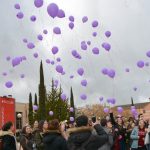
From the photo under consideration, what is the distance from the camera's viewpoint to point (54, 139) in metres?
8.29

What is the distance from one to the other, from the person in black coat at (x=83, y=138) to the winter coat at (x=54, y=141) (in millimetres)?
468

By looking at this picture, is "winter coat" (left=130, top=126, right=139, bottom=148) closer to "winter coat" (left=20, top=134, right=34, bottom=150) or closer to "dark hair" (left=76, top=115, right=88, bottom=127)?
"winter coat" (left=20, top=134, right=34, bottom=150)

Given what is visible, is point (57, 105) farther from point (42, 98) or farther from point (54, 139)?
point (54, 139)

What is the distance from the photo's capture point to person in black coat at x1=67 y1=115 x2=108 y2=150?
7.53 meters

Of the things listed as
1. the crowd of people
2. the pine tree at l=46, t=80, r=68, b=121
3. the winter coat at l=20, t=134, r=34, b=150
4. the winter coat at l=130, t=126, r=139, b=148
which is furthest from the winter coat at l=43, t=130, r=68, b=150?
the pine tree at l=46, t=80, r=68, b=121

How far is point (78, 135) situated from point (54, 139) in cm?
83

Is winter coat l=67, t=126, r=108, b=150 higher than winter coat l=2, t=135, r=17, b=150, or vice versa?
winter coat l=2, t=135, r=17, b=150

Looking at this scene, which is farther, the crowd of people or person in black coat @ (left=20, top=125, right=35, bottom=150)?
person in black coat @ (left=20, top=125, right=35, bottom=150)

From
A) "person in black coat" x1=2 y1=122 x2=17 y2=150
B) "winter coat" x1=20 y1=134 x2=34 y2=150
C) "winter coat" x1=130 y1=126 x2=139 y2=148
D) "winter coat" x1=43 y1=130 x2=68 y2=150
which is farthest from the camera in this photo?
"winter coat" x1=130 y1=126 x2=139 y2=148

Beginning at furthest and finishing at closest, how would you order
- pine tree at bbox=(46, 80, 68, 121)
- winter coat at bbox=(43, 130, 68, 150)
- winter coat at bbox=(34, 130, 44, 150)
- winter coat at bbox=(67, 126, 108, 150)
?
pine tree at bbox=(46, 80, 68, 121), winter coat at bbox=(34, 130, 44, 150), winter coat at bbox=(43, 130, 68, 150), winter coat at bbox=(67, 126, 108, 150)

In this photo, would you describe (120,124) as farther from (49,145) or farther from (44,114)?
(44,114)

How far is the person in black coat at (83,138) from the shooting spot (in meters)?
7.53

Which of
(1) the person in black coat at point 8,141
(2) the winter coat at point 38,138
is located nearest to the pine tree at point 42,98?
(2) the winter coat at point 38,138

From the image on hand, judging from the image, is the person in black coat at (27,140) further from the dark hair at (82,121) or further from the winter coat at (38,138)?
the dark hair at (82,121)
